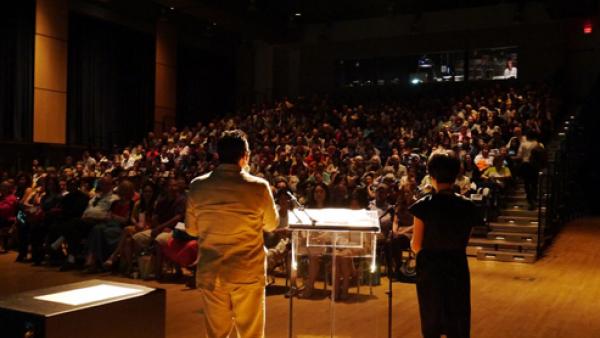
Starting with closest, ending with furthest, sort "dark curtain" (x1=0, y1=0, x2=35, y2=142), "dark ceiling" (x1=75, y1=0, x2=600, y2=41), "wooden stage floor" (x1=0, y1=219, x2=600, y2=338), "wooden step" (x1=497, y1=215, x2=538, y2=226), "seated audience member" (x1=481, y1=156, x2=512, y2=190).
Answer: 1. "wooden stage floor" (x1=0, y1=219, x2=600, y2=338)
2. "wooden step" (x1=497, y1=215, x2=538, y2=226)
3. "seated audience member" (x1=481, y1=156, x2=512, y2=190)
4. "dark curtain" (x1=0, y1=0, x2=35, y2=142)
5. "dark ceiling" (x1=75, y1=0, x2=600, y2=41)

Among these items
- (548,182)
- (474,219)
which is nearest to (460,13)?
(548,182)

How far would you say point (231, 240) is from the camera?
2650mm

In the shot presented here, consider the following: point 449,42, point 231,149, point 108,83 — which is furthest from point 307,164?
point 449,42

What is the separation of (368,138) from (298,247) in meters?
→ 9.86

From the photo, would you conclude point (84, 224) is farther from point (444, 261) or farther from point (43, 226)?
point (444, 261)

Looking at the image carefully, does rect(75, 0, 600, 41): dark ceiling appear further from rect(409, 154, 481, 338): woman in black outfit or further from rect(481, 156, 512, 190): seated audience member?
rect(409, 154, 481, 338): woman in black outfit

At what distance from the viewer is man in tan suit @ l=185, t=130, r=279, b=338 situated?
265cm

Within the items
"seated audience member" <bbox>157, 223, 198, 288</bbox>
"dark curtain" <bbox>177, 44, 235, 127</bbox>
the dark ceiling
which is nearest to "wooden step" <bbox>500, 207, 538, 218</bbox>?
"seated audience member" <bbox>157, 223, 198, 288</bbox>

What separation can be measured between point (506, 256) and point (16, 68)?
42.9 ft

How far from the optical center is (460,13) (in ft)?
61.6

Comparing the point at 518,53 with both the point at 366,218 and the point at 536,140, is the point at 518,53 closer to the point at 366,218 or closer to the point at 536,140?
the point at 536,140

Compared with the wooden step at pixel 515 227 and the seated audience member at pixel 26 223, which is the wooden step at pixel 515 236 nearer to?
the wooden step at pixel 515 227

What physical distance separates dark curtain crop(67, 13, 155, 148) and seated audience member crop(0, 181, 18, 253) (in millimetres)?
7318

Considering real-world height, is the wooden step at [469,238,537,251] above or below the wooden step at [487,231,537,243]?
below
